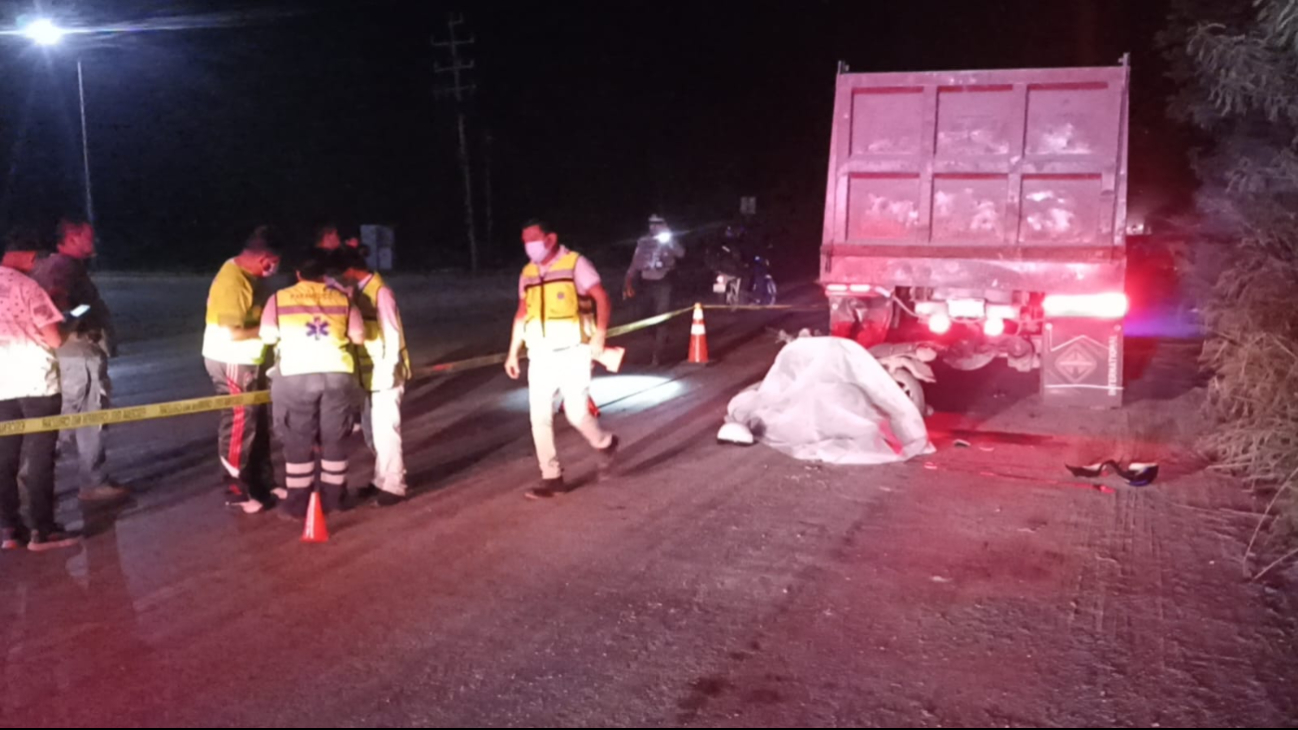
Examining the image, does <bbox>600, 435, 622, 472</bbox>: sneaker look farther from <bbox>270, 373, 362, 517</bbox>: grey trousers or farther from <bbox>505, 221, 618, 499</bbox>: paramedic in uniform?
<bbox>270, 373, 362, 517</bbox>: grey trousers

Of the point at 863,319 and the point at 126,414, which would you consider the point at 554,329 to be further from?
the point at 863,319

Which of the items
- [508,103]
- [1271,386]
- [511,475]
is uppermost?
[508,103]

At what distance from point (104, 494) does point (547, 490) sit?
9.66ft

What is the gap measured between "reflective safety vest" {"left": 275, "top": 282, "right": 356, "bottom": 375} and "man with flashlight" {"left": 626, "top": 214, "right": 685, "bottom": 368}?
6879 millimetres

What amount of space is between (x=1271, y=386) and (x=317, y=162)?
53.9m

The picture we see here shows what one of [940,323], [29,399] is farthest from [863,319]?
[29,399]

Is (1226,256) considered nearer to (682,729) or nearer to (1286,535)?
(1286,535)

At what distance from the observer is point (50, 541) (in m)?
6.46

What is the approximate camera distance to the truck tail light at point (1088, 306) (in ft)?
31.9

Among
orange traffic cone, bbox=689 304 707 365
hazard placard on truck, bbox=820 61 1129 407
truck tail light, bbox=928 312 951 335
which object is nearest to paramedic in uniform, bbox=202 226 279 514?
hazard placard on truck, bbox=820 61 1129 407

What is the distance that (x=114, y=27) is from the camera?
1560 inches

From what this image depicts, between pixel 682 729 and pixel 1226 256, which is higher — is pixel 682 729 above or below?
below

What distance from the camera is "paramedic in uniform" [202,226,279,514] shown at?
7.12 meters

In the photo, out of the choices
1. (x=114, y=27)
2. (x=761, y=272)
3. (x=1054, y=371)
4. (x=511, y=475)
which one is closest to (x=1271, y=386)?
(x=1054, y=371)
